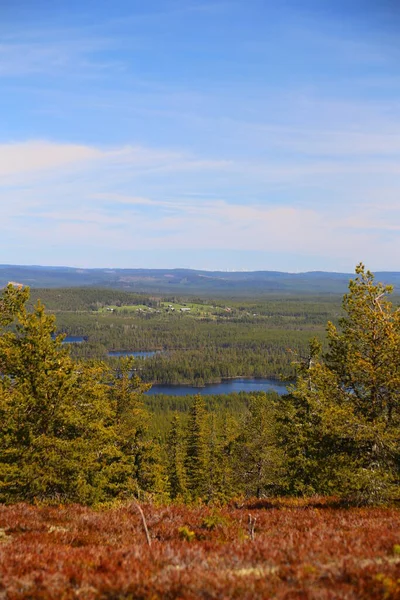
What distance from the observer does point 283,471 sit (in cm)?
2739

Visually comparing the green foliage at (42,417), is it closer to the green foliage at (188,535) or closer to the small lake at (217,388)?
the green foliage at (188,535)

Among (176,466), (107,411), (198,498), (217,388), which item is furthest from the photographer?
(217,388)

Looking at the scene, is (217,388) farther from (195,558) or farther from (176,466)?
(195,558)

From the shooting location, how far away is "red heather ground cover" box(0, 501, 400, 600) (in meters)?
5.72

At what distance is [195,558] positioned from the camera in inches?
287

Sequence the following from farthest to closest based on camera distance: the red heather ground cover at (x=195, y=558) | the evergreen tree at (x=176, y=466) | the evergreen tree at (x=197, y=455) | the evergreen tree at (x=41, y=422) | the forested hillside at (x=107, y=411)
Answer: the evergreen tree at (x=197, y=455)
the evergreen tree at (x=176, y=466)
the evergreen tree at (x=41, y=422)
the forested hillside at (x=107, y=411)
the red heather ground cover at (x=195, y=558)

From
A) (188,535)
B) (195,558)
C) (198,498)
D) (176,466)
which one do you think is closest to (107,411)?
(198,498)

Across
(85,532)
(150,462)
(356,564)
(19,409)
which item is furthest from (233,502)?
(150,462)

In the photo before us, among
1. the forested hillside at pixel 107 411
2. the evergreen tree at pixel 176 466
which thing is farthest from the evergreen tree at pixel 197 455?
the forested hillside at pixel 107 411

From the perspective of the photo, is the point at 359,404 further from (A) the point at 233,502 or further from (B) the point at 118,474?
(B) the point at 118,474

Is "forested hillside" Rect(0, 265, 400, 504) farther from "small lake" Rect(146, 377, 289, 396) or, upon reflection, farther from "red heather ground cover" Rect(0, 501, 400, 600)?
"small lake" Rect(146, 377, 289, 396)

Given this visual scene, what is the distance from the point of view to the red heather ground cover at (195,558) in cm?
572

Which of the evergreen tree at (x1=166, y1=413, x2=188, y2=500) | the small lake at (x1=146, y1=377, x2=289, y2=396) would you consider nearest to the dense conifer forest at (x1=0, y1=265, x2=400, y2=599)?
the evergreen tree at (x1=166, y1=413, x2=188, y2=500)

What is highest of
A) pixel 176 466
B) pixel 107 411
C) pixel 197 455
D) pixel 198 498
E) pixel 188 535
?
pixel 188 535
